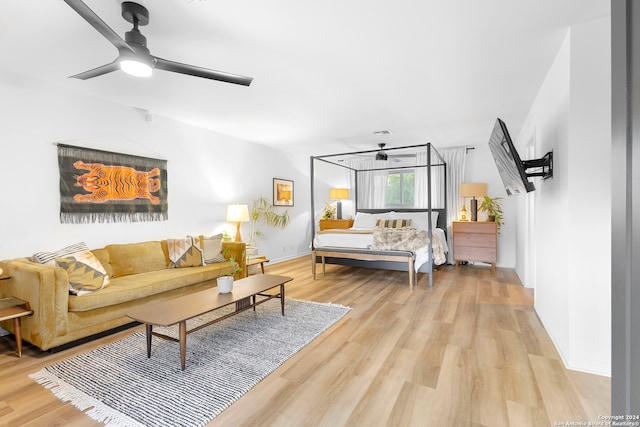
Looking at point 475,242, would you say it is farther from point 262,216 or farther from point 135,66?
point 135,66

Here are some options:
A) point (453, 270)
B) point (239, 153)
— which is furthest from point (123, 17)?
point (453, 270)

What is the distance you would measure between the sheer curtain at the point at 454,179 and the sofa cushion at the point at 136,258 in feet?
16.7

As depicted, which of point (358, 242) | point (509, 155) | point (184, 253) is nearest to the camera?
point (509, 155)

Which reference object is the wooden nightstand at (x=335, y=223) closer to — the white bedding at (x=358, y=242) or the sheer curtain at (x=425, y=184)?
the sheer curtain at (x=425, y=184)

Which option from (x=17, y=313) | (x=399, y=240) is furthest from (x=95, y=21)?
A: (x=399, y=240)

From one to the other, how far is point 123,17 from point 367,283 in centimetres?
402

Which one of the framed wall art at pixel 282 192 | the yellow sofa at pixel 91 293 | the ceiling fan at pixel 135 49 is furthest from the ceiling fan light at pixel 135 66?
the framed wall art at pixel 282 192

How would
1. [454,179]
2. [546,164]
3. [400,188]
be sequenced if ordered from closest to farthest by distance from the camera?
[546,164] < [454,179] < [400,188]

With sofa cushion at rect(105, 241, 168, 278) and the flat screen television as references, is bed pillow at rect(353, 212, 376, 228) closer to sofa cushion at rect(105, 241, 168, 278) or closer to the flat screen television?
the flat screen television

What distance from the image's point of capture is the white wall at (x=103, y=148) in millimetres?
2912

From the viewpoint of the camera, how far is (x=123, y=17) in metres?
1.95

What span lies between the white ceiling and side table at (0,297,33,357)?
2.05 metres

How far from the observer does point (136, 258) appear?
3625 millimetres

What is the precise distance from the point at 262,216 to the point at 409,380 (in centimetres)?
443
